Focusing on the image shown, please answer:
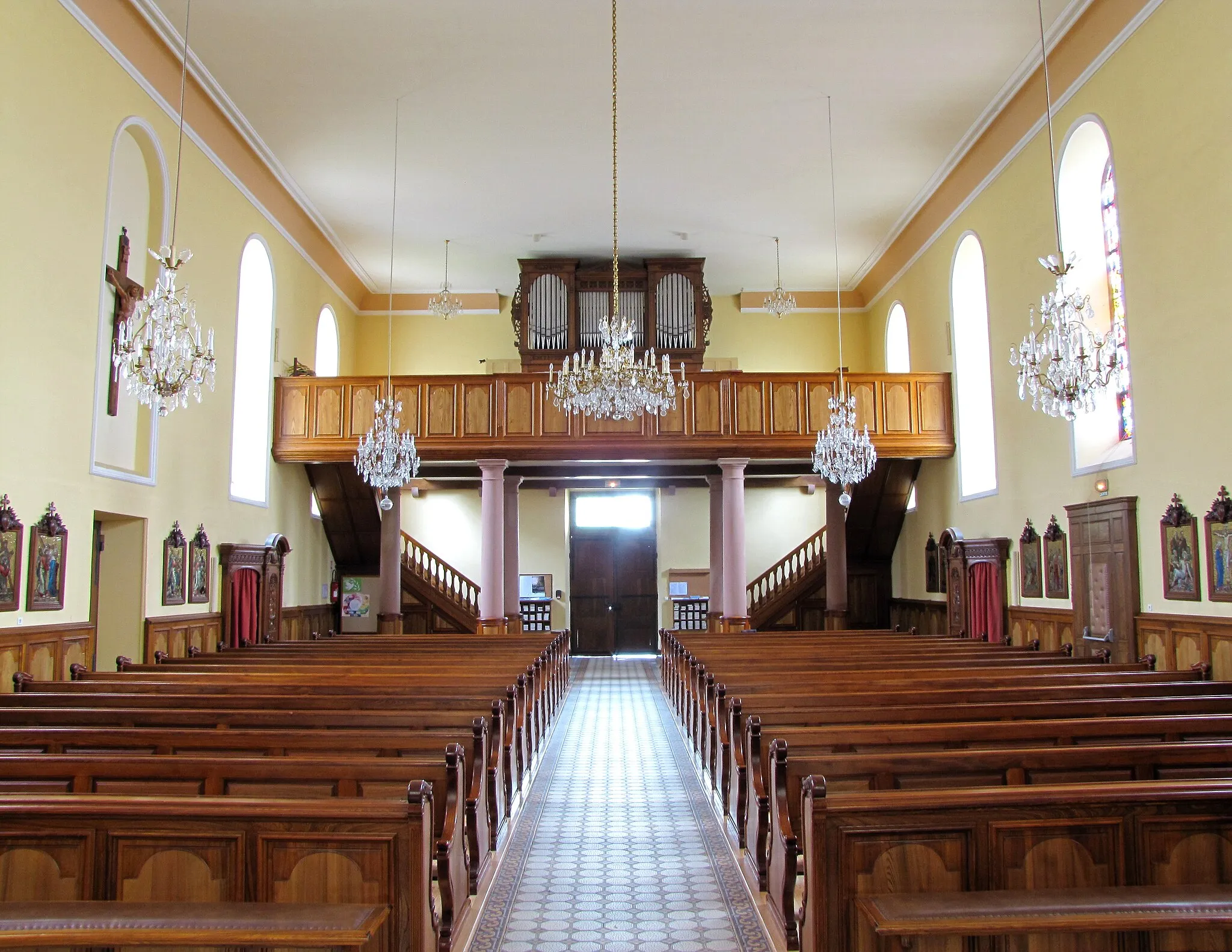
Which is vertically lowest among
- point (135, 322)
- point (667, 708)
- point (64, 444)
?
point (667, 708)

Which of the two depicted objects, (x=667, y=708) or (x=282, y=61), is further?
(x=667, y=708)

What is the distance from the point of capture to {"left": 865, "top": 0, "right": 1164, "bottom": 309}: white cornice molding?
31.4 feet

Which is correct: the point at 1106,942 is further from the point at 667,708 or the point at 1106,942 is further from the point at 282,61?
the point at 282,61

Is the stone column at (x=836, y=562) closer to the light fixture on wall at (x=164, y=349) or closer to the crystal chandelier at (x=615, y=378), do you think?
the crystal chandelier at (x=615, y=378)

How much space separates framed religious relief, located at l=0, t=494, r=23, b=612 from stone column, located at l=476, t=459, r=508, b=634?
7.62 metres

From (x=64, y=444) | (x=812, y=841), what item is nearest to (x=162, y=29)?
(x=64, y=444)

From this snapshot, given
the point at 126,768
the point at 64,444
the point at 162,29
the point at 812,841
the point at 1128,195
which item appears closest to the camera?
the point at 812,841

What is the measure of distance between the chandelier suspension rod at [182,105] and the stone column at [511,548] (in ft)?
25.7

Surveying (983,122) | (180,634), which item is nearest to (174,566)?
(180,634)

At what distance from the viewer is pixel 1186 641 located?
355 inches

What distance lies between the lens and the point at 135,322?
10.3 meters

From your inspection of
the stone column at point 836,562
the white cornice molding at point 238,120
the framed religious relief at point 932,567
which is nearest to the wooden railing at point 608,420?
the framed religious relief at point 932,567

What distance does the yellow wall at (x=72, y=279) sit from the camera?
8.50m

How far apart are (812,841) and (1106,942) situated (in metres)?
1.02
